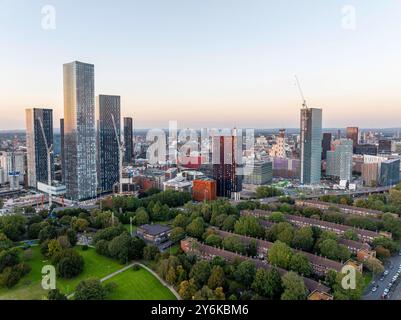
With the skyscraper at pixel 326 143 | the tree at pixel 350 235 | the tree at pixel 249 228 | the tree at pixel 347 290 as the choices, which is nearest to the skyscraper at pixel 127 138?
the skyscraper at pixel 326 143

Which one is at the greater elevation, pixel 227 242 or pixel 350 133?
pixel 350 133

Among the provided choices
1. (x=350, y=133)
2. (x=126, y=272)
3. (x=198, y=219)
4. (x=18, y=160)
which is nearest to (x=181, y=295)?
(x=126, y=272)

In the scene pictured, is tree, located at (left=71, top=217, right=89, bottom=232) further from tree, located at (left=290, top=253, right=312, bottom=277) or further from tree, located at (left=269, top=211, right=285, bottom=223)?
tree, located at (left=290, top=253, right=312, bottom=277)

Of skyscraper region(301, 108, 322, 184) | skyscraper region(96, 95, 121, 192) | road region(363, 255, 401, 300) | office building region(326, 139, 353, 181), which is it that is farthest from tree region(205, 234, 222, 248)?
office building region(326, 139, 353, 181)

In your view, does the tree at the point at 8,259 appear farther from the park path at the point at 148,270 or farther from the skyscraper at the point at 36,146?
the skyscraper at the point at 36,146

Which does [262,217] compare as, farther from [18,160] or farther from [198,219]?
[18,160]

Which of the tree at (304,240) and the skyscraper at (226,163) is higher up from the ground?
the skyscraper at (226,163)

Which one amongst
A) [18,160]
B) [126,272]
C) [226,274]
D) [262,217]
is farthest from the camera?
[18,160]
